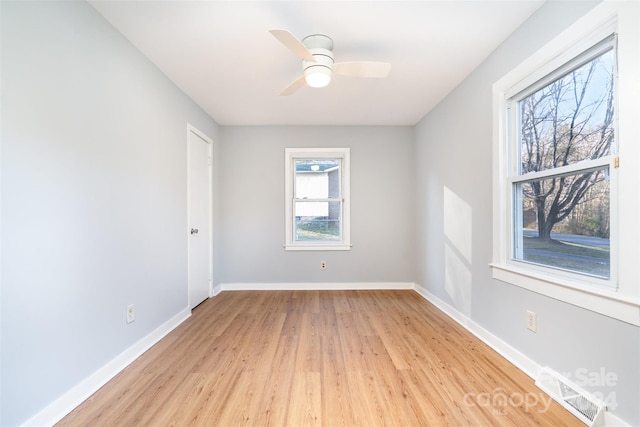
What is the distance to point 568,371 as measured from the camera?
1525 millimetres

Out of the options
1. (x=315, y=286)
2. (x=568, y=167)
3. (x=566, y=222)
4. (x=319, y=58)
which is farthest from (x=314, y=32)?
(x=315, y=286)

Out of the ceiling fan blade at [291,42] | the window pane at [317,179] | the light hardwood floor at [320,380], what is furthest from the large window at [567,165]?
the window pane at [317,179]

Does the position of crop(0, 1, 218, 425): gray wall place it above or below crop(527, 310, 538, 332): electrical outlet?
above

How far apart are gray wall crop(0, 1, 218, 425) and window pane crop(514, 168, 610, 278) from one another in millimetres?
3005

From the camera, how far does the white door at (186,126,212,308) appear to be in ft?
9.87

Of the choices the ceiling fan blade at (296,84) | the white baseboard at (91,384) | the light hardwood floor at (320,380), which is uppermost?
the ceiling fan blade at (296,84)

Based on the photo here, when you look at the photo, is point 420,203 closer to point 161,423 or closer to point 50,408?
point 161,423

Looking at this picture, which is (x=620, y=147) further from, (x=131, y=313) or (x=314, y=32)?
(x=131, y=313)

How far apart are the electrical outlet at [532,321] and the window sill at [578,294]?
0.55 feet

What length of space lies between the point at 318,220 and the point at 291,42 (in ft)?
8.92

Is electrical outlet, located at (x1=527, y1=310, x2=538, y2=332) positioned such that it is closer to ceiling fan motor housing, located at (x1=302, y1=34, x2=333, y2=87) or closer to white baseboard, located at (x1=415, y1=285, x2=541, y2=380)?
white baseboard, located at (x1=415, y1=285, x2=541, y2=380)

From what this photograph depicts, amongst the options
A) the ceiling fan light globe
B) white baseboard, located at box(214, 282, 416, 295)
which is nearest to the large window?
the ceiling fan light globe

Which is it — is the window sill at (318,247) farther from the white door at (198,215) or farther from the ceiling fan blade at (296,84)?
the ceiling fan blade at (296,84)

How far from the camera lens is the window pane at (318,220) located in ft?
13.2
